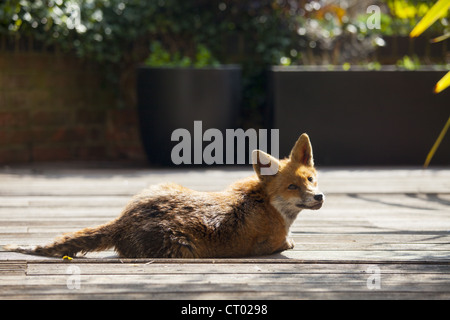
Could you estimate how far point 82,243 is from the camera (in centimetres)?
271

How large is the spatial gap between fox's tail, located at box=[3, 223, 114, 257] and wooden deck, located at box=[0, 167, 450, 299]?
0.17 feet

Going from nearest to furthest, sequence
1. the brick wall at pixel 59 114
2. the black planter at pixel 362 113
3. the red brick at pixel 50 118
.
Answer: the black planter at pixel 362 113
the brick wall at pixel 59 114
the red brick at pixel 50 118

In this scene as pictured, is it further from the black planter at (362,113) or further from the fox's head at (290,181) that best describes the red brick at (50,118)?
the fox's head at (290,181)

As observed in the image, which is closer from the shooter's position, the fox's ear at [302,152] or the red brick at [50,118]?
the fox's ear at [302,152]

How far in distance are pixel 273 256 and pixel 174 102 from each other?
119 inches

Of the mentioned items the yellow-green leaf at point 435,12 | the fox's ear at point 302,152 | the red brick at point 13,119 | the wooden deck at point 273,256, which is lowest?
the wooden deck at point 273,256

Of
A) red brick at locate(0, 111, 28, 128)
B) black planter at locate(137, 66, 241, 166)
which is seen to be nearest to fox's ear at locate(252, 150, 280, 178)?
black planter at locate(137, 66, 241, 166)

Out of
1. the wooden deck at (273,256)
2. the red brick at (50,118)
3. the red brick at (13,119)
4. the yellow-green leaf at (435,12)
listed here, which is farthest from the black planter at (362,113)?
the yellow-green leaf at (435,12)

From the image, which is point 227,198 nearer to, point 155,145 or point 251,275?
point 251,275

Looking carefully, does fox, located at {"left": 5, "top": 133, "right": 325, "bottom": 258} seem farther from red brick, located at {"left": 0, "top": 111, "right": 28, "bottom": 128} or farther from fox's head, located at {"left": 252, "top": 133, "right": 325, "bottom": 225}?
red brick, located at {"left": 0, "top": 111, "right": 28, "bottom": 128}

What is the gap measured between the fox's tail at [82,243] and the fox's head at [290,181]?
687 mm

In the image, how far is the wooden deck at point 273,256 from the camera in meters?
2.29

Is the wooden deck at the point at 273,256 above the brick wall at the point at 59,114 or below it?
below
